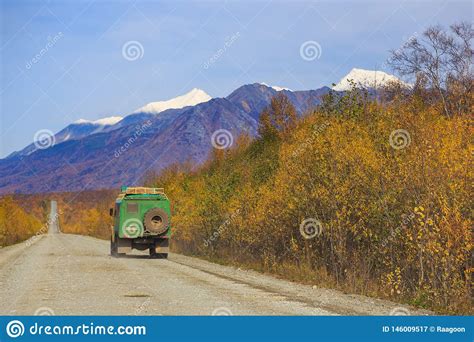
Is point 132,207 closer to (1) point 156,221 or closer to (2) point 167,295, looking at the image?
(1) point 156,221

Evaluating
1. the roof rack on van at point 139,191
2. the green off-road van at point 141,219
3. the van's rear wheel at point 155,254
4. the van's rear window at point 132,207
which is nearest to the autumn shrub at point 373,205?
the green off-road van at point 141,219

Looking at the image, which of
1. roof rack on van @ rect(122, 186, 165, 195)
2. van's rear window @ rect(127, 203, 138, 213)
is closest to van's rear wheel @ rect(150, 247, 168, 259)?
van's rear window @ rect(127, 203, 138, 213)

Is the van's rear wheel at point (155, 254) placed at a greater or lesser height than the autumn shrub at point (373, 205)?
lesser

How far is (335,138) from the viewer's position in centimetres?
1778

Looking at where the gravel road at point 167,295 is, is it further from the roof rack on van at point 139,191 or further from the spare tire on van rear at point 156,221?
the roof rack on van at point 139,191

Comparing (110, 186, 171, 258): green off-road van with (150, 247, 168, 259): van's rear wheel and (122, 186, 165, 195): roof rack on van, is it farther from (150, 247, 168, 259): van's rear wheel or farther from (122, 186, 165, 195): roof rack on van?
(150, 247, 168, 259): van's rear wheel

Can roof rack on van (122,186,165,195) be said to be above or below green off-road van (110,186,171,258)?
above

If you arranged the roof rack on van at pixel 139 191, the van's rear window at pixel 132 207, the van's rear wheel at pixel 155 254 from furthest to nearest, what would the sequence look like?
the van's rear wheel at pixel 155 254 → the roof rack on van at pixel 139 191 → the van's rear window at pixel 132 207

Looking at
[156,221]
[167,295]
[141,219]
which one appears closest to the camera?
[167,295]

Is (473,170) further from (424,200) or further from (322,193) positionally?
(322,193)

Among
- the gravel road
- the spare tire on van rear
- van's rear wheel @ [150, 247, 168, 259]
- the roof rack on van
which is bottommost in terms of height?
van's rear wheel @ [150, 247, 168, 259]

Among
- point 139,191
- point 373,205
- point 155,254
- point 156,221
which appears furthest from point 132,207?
point 373,205

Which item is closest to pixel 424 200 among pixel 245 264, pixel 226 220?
pixel 245 264

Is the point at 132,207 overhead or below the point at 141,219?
overhead
